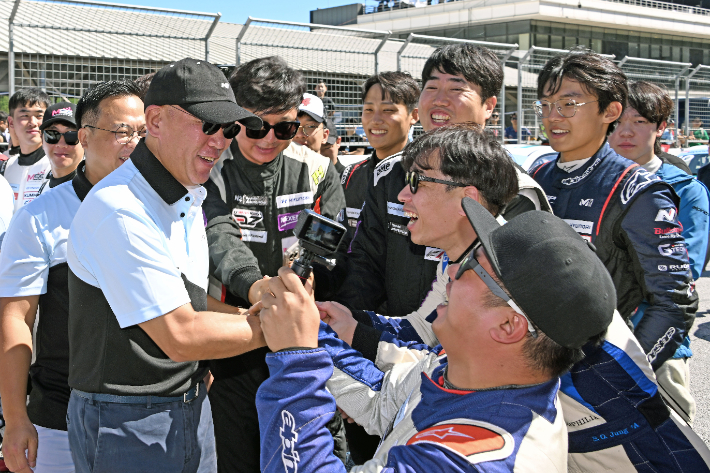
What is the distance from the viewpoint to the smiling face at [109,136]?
110 inches

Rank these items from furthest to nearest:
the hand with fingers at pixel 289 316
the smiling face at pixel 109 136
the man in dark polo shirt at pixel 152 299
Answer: the smiling face at pixel 109 136 < the man in dark polo shirt at pixel 152 299 < the hand with fingers at pixel 289 316

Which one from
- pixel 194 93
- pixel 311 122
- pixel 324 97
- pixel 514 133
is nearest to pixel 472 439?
pixel 194 93

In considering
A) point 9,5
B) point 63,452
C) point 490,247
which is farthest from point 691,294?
point 9,5

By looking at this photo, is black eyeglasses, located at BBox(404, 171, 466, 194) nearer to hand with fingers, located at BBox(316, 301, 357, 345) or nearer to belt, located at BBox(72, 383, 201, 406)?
hand with fingers, located at BBox(316, 301, 357, 345)

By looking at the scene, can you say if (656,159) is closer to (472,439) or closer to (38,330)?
(472,439)

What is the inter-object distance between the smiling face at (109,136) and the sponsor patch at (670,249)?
2444mm

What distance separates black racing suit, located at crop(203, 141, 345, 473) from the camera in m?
2.89

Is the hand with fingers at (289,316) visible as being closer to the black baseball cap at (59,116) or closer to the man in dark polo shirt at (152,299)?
the man in dark polo shirt at (152,299)

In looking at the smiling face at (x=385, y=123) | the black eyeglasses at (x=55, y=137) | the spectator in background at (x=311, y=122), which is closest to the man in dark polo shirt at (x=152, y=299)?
the black eyeglasses at (x=55, y=137)

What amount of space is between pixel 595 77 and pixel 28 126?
5.20m

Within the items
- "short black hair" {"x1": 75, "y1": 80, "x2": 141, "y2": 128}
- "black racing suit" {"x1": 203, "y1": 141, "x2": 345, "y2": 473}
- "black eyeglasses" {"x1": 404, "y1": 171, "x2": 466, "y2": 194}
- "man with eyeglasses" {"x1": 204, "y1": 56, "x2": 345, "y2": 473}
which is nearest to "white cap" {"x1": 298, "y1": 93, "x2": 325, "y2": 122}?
"black racing suit" {"x1": 203, "y1": 141, "x2": 345, "y2": 473}

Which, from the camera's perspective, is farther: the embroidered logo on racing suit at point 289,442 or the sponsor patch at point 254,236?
the sponsor patch at point 254,236

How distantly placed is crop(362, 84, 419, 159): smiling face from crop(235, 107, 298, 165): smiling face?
1.62 meters

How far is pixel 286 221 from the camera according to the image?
3193 mm
